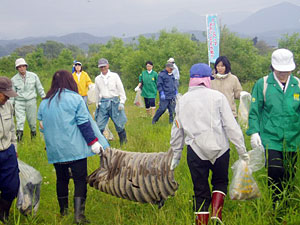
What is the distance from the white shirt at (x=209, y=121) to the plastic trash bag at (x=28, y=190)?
176 cm

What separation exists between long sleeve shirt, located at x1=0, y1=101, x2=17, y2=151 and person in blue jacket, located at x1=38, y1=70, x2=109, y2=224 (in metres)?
0.31

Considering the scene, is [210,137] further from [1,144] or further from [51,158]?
[1,144]

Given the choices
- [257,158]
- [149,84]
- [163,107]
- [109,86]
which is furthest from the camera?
[149,84]

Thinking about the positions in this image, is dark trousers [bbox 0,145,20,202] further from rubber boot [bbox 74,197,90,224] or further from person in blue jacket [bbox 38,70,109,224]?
rubber boot [bbox 74,197,90,224]

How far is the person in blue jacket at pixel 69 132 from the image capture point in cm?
324

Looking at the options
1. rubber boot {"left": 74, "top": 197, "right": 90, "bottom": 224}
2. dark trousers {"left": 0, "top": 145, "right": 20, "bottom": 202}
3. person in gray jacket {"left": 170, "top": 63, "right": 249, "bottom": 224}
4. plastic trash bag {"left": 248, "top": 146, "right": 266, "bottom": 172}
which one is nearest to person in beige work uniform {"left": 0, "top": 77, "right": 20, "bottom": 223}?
dark trousers {"left": 0, "top": 145, "right": 20, "bottom": 202}

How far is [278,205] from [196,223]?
744 millimetres

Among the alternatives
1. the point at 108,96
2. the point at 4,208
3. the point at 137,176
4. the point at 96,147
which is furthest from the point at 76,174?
the point at 108,96

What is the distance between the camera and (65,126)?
10.6 feet

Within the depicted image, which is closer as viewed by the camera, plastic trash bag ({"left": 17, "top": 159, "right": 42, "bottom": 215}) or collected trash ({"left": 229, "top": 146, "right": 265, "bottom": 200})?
collected trash ({"left": 229, "top": 146, "right": 265, "bottom": 200})

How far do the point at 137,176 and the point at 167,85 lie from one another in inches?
213

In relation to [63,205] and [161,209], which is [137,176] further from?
[63,205]

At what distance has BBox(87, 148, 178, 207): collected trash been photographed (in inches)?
127

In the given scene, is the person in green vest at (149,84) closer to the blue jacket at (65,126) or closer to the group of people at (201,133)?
the group of people at (201,133)
